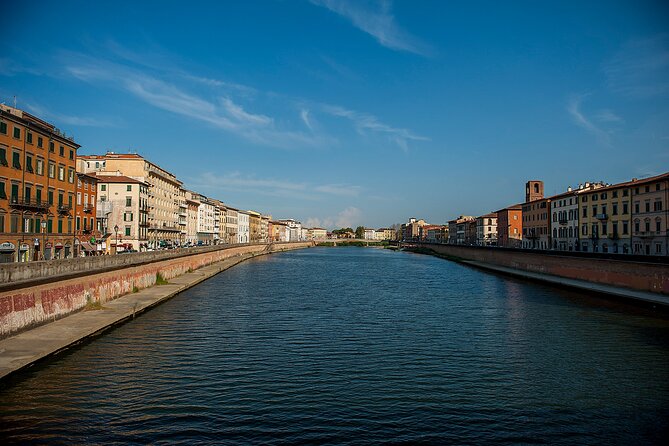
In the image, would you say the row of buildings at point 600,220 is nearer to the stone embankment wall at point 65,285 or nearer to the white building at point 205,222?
the stone embankment wall at point 65,285

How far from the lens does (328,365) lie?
18.3 meters

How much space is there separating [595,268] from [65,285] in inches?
1718

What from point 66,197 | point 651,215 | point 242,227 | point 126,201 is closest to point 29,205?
point 66,197

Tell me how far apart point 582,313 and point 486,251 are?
56937 millimetres

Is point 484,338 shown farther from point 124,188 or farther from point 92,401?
point 124,188

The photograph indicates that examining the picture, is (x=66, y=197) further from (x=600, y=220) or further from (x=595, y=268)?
(x=600, y=220)

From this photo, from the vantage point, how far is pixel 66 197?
52.0 meters

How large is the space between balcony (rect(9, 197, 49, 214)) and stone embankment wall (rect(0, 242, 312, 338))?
36.5 feet

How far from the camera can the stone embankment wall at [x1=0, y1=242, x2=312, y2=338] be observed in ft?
65.9

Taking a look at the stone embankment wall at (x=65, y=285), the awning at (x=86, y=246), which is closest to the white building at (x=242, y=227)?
the awning at (x=86, y=246)

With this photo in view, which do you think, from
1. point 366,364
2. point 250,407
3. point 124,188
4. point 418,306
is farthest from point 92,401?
point 124,188

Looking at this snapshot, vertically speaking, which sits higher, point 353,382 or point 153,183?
point 153,183

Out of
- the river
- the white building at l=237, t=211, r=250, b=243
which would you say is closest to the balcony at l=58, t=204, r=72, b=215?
the river

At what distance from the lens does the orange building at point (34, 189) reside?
40.9m
